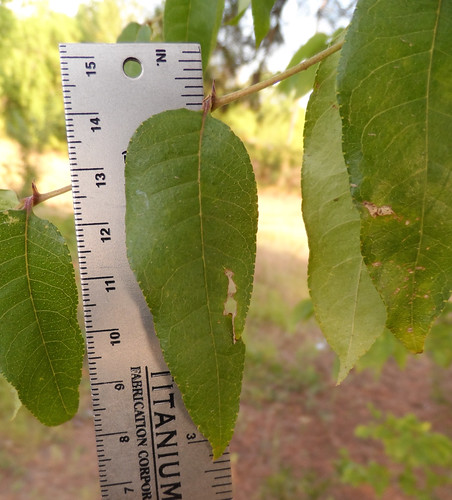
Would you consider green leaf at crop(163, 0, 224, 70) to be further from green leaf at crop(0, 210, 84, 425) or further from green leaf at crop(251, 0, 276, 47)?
green leaf at crop(0, 210, 84, 425)

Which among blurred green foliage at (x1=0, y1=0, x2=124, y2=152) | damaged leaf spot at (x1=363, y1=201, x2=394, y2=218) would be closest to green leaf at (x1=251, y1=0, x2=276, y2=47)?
damaged leaf spot at (x1=363, y1=201, x2=394, y2=218)

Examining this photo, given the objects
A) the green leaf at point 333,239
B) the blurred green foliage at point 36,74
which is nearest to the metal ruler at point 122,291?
the green leaf at point 333,239

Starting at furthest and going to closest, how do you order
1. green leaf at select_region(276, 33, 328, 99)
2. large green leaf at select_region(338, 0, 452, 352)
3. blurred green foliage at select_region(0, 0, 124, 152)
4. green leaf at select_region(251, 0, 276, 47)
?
blurred green foliage at select_region(0, 0, 124, 152) → green leaf at select_region(276, 33, 328, 99) → green leaf at select_region(251, 0, 276, 47) → large green leaf at select_region(338, 0, 452, 352)

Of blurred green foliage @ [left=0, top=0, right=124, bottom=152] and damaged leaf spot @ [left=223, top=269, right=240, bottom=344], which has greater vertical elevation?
damaged leaf spot @ [left=223, top=269, right=240, bottom=344]

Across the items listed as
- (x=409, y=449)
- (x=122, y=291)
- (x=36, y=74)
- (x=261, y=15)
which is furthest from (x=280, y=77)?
(x=36, y=74)

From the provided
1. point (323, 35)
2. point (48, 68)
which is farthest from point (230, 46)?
point (48, 68)

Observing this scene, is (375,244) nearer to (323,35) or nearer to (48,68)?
(323,35)

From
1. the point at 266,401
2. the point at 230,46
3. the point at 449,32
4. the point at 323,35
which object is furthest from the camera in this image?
the point at 266,401
